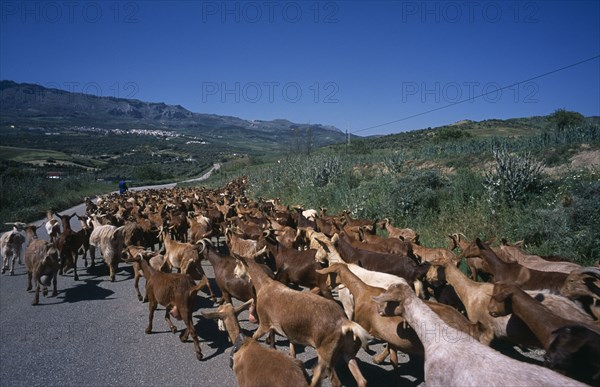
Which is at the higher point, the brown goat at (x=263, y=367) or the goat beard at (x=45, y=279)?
the brown goat at (x=263, y=367)

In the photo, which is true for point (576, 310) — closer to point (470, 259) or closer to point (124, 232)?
point (470, 259)

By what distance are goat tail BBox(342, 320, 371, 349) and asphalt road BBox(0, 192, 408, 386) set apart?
1072 millimetres

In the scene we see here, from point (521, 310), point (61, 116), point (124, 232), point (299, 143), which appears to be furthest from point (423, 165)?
point (61, 116)

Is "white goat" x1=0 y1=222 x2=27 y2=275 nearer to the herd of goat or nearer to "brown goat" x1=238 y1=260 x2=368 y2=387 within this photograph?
the herd of goat

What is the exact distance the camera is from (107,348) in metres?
5.62

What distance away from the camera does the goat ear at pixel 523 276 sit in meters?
5.16

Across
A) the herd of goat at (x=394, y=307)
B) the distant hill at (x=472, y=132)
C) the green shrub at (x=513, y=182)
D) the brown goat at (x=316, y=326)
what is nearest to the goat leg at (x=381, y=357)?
the herd of goat at (x=394, y=307)

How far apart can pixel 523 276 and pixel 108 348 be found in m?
6.50

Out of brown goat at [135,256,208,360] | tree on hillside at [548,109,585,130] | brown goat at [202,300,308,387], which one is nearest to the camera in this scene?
brown goat at [202,300,308,387]

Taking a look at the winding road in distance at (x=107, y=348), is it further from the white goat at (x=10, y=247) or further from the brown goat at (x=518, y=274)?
the white goat at (x=10, y=247)

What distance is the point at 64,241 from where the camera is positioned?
30.7ft

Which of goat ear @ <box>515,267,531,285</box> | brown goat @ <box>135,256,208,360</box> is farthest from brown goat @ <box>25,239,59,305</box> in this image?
goat ear @ <box>515,267,531,285</box>

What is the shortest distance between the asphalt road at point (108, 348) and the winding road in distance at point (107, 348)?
0.01 meters

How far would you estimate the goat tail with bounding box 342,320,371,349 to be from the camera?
3807 millimetres
